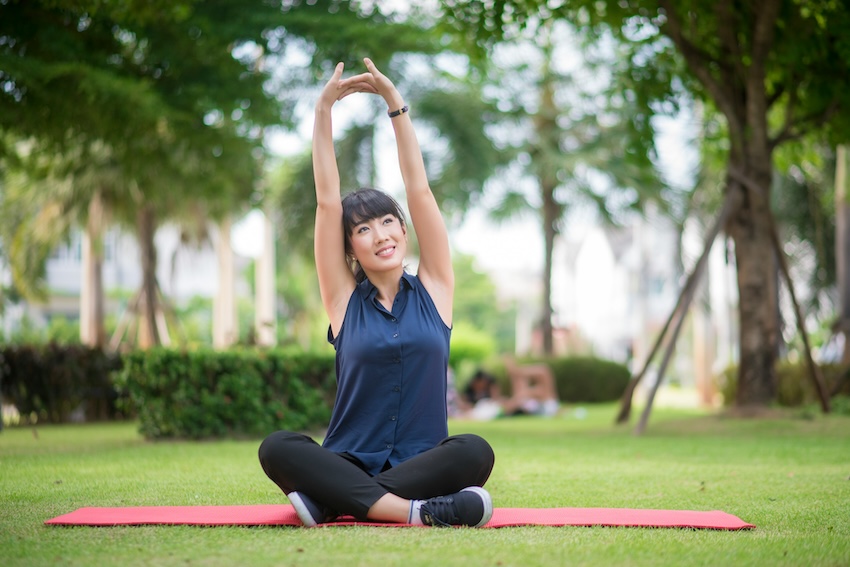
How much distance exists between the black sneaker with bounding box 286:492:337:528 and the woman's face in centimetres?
105

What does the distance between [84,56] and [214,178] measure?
11.4 feet

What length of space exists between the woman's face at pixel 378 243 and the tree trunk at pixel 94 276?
1575cm

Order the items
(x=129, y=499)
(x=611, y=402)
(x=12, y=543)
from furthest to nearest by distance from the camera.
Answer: (x=611, y=402), (x=129, y=499), (x=12, y=543)

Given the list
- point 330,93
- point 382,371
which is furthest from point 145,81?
point 382,371

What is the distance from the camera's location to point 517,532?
13.2 feet

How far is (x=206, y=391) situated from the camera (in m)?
9.84

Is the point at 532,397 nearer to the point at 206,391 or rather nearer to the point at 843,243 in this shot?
the point at 843,243

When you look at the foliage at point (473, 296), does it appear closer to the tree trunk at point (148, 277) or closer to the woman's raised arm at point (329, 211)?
the tree trunk at point (148, 277)

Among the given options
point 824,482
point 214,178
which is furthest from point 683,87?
point 824,482

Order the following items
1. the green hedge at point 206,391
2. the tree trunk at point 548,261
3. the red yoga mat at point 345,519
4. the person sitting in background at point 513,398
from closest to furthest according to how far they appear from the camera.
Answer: the red yoga mat at point 345,519
the green hedge at point 206,391
the person sitting in background at point 513,398
the tree trunk at point 548,261

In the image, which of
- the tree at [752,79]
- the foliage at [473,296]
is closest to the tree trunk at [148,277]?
the tree at [752,79]

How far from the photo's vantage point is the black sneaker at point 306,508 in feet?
13.4

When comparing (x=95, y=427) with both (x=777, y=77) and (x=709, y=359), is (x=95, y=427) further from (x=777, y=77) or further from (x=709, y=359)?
(x=709, y=359)

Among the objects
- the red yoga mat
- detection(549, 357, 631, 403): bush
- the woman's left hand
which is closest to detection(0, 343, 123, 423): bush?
the red yoga mat
